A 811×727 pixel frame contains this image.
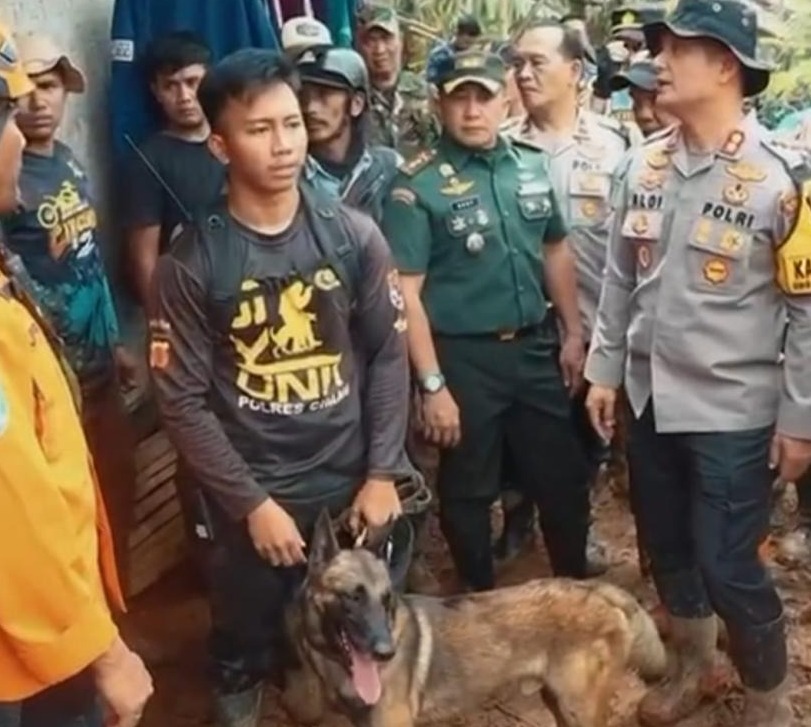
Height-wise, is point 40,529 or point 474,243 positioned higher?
point 40,529

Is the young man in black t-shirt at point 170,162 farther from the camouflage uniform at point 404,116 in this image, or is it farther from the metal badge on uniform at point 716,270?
the metal badge on uniform at point 716,270

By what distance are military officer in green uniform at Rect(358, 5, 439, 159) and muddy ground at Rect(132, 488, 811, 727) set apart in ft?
5.02

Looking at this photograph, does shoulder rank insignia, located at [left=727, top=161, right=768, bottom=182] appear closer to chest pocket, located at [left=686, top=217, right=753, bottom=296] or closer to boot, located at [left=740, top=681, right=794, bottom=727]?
chest pocket, located at [left=686, top=217, right=753, bottom=296]

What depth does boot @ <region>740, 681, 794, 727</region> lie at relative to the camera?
3695 mm

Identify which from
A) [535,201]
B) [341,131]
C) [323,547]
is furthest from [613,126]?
[323,547]

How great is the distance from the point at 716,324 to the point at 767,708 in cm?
104

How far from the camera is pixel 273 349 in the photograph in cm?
322

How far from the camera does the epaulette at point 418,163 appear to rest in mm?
4016

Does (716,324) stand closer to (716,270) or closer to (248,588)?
(716,270)

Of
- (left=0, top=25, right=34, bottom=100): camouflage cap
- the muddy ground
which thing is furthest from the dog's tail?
(left=0, top=25, right=34, bottom=100): camouflage cap

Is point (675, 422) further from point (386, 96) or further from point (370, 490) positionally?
point (386, 96)

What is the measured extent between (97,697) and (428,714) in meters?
1.25

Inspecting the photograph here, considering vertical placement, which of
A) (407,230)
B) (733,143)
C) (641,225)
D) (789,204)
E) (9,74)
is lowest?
(407,230)

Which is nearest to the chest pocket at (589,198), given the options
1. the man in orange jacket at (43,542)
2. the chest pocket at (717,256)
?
the chest pocket at (717,256)
